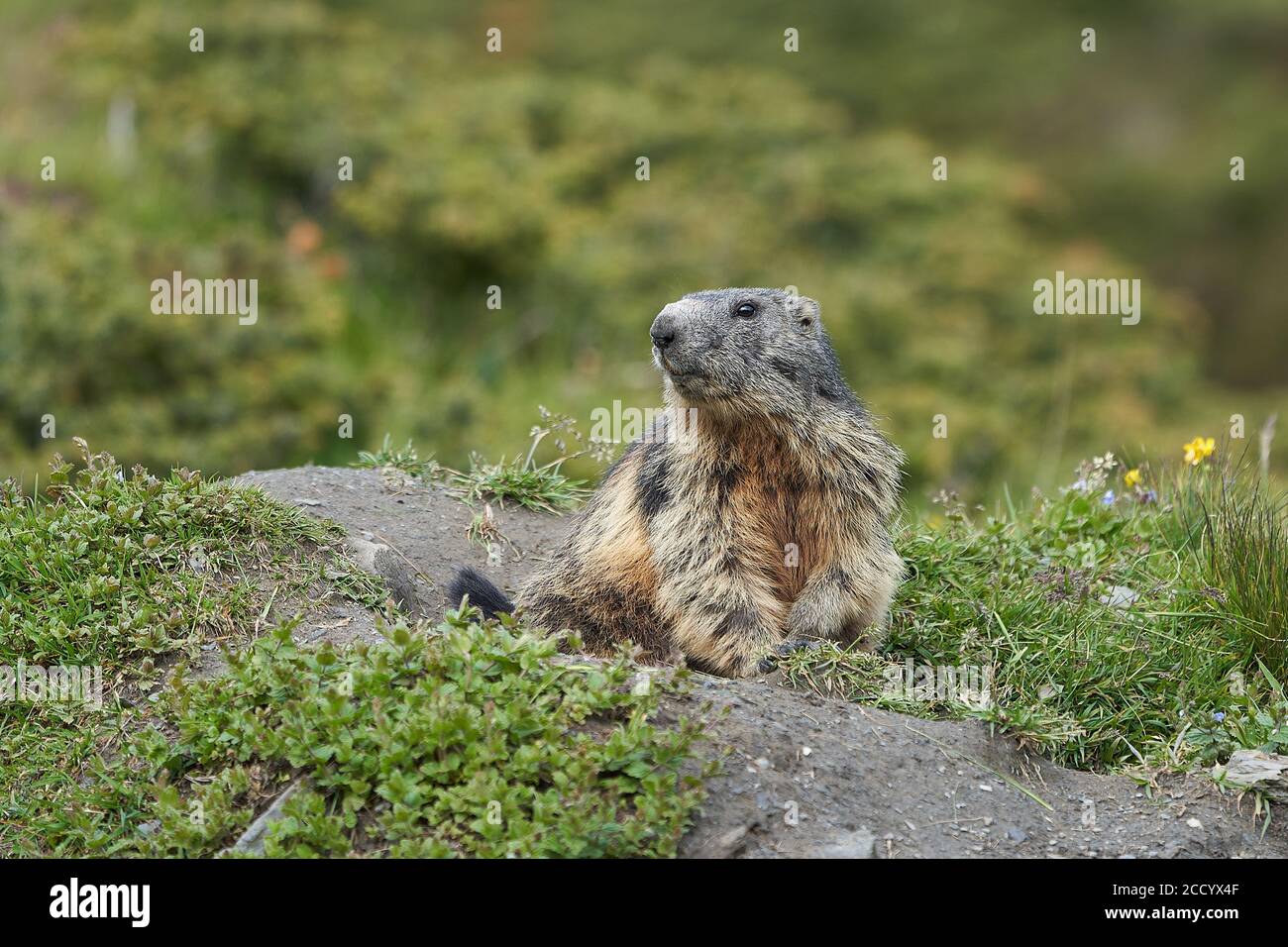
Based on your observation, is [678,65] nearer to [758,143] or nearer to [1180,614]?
[758,143]

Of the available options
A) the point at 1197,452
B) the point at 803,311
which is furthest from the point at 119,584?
the point at 1197,452

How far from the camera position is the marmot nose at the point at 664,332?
585 centimetres

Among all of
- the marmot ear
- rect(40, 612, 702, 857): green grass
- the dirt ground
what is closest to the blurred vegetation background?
the marmot ear

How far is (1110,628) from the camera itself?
20.7 feet

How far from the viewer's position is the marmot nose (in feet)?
19.2

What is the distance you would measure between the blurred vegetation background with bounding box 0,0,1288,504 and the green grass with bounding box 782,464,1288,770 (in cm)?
404

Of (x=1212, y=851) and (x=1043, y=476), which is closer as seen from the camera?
(x=1212, y=851)

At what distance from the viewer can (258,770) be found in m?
4.92

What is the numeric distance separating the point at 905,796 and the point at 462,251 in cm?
939

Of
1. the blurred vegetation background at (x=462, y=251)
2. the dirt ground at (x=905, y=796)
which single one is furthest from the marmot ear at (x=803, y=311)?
the blurred vegetation background at (x=462, y=251)

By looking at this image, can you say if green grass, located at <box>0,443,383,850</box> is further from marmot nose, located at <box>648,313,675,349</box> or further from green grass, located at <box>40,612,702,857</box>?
marmot nose, located at <box>648,313,675,349</box>

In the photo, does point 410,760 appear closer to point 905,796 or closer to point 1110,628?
point 905,796

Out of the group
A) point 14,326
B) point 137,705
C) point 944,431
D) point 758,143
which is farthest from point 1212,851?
point 758,143

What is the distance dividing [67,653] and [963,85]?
16090 mm
